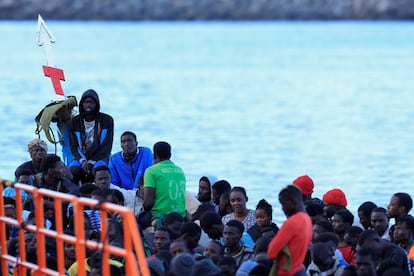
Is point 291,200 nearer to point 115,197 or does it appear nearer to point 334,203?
point 115,197

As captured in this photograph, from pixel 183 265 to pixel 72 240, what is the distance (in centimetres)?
105

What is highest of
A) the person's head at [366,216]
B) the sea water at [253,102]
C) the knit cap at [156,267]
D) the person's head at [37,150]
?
the person's head at [37,150]

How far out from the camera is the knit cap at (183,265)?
9805mm

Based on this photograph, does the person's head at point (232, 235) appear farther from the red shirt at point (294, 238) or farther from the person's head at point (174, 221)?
the red shirt at point (294, 238)

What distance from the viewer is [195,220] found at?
1324cm

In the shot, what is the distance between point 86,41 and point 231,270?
11362 cm

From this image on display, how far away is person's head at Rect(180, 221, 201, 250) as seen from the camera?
11.4 meters

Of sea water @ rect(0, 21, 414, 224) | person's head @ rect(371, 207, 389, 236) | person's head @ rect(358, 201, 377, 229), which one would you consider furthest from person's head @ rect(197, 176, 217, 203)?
sea water @ rect(0, 21, 414, 224)

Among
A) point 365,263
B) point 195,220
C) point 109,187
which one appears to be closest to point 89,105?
point 109,187

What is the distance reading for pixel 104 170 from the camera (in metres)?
13.4

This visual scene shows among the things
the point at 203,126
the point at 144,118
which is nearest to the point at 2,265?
the point at 203,126

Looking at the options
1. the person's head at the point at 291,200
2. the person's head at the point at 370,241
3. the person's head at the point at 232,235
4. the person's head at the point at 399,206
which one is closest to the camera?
the person's head at the point at 291,200

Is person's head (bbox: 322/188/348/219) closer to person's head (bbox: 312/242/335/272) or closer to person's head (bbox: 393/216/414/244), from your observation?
person's head (bbox: 393/216/414/244)

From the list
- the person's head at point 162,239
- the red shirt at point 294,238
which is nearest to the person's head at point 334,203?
the person's head at point 162,239
